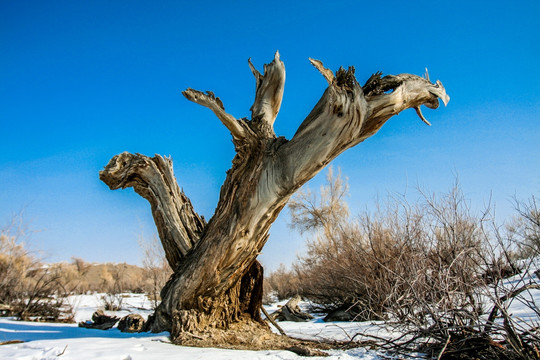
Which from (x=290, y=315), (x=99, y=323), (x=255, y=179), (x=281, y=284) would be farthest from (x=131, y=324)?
(x=281, y=284)

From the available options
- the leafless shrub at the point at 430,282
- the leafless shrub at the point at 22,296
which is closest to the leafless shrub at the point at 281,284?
the leafless shrub at the point at 430,282

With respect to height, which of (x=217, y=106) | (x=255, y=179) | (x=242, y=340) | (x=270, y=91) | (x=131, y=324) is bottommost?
(x=242, y=340)

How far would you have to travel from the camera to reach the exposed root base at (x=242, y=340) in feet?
12.7

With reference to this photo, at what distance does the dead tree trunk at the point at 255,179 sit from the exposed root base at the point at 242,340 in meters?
0.04

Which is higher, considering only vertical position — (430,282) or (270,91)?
(270,91)

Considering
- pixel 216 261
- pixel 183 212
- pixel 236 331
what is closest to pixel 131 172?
pixel 183 212

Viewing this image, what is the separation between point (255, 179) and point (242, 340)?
1891 mm

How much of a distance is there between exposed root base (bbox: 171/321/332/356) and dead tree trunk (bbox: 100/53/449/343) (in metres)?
0.04

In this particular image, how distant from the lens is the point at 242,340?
423 cm

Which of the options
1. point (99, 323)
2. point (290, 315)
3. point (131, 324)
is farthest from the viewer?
point (290, 315)

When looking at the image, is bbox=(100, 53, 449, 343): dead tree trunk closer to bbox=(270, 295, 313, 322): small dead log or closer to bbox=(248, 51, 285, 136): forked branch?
bbox=(248, 51, 285, 136): forked branch

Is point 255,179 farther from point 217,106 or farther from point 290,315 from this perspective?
point 290,315

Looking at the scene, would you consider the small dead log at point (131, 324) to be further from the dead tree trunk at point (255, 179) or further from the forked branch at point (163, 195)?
the forked branch at point (163, 195)

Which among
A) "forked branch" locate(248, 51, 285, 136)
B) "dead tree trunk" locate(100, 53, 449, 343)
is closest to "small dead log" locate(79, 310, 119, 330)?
"dead tree trunk" locate(100, 53, 449, 343)
